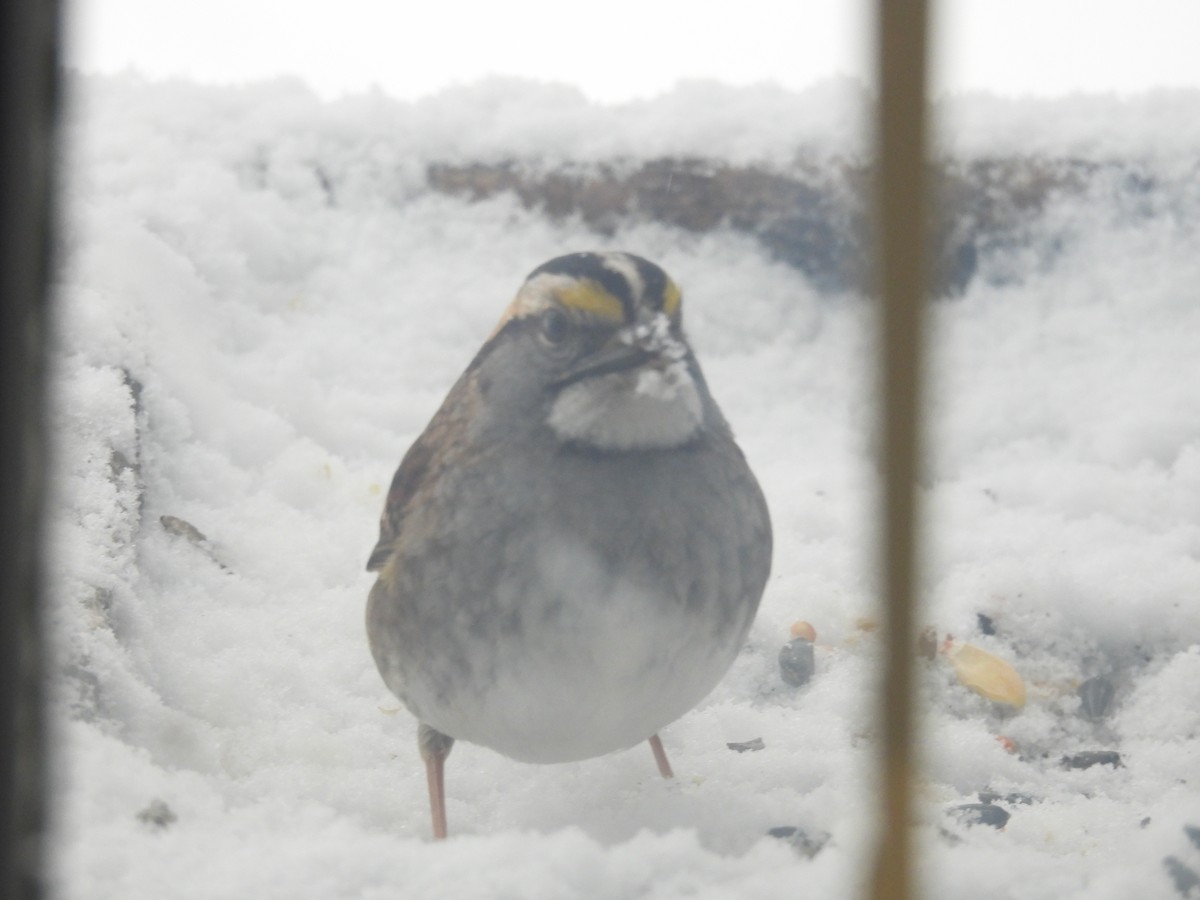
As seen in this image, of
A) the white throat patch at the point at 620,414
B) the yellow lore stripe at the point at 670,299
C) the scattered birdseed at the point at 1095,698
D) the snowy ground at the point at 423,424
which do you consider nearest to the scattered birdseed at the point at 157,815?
the snowy ground at the point at 423,424

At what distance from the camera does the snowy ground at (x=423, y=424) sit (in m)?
1.68

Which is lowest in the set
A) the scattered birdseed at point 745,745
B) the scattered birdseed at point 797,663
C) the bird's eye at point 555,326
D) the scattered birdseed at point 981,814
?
the scattered birdseed at point 745,745

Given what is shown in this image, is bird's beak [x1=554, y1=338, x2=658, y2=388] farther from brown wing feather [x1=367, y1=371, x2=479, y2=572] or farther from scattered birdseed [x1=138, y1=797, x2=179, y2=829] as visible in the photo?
scattered birdseed [x1=138, y1=797, x2=179, y2=829]

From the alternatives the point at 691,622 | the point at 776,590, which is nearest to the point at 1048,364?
the point at 776,590

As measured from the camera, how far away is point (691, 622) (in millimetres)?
1759

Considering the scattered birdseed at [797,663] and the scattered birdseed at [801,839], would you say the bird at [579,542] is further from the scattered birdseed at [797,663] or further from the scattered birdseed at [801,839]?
the scattered birdseed at [797,663]

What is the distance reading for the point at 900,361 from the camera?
702mm

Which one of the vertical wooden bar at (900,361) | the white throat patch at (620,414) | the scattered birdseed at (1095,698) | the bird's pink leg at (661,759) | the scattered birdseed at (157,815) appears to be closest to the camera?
the vertical wooden bar at (900,361)

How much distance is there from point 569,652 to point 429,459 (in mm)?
431

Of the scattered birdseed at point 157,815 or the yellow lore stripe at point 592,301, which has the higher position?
the yellow lore stripe at point 592,301

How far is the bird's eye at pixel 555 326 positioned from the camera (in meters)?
1.77

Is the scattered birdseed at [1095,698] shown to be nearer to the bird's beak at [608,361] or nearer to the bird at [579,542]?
the bird at [579,542]

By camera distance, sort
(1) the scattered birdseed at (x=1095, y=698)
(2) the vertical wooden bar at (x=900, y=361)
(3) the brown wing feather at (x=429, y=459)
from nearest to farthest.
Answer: (2) the vertical wooden bar at (x=900, y=361) < (3) the brown wing feather at (x=429, y=459) < (1) the scattered birdseed at (x=1095, y=698)

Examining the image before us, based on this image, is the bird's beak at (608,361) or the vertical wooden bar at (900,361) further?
the bird's beak at (608,361)
